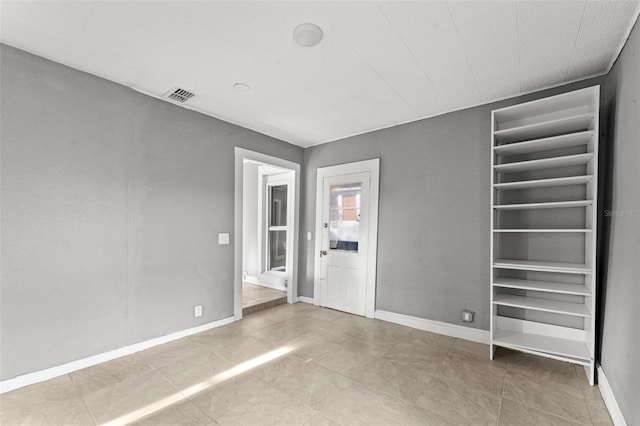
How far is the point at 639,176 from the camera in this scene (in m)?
1.65

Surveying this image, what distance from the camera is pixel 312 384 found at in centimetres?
224

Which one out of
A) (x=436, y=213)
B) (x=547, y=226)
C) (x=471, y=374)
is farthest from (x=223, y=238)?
(x=547, y=226)

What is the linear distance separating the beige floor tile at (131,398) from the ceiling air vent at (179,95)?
8.65 feet

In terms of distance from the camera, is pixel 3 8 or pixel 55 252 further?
pixel 55 252

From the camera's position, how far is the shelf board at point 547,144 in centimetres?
228

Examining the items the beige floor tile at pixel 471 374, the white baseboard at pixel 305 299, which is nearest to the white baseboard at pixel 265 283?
the white baseboard at pixel 305 299

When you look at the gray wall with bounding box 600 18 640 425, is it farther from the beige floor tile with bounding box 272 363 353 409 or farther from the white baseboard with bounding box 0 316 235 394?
the white baseboard with bounding box 0 316 235 394

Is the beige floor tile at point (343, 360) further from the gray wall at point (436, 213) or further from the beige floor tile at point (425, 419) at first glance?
the gray wall at point (436, 213)

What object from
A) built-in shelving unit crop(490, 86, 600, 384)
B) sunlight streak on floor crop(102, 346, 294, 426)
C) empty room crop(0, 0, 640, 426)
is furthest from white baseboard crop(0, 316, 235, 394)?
built-in shelving unit crop(490, 86, 600, 384)

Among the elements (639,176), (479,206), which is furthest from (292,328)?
(639,176)

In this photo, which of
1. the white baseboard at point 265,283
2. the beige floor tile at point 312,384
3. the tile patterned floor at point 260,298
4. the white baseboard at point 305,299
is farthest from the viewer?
the white baseboard at point 265,283

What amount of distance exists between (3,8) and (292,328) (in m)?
3.60

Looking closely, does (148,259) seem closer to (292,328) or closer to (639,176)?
(292,328)

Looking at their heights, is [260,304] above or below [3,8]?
below
